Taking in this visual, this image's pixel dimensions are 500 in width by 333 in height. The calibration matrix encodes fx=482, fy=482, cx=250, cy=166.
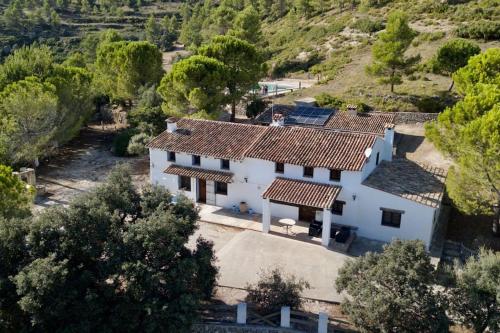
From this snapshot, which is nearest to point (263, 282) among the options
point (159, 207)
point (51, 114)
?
point (159, 207)

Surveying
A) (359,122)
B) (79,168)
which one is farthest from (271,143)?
(79,168)

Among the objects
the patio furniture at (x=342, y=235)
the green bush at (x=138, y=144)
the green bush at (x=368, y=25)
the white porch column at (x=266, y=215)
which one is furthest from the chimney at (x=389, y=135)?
the green bush at (x=368, y=25)

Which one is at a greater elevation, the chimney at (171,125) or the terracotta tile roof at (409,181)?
the chimney at (171,125)

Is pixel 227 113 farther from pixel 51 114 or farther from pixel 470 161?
pixel 470 161

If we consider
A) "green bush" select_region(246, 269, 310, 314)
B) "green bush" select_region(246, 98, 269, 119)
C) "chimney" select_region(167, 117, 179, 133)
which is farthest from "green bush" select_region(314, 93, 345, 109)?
"green bush" select_region(246, 269, 310, 314)

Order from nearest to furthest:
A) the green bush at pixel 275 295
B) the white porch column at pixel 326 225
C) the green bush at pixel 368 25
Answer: the green bush at pixel 275 295, the white porch column at pixel 326 225, the green bush at pixel 368 25

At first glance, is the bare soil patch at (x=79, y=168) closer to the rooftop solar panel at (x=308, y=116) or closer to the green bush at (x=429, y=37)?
the rooftop solar panel at (x=308, y=116)
